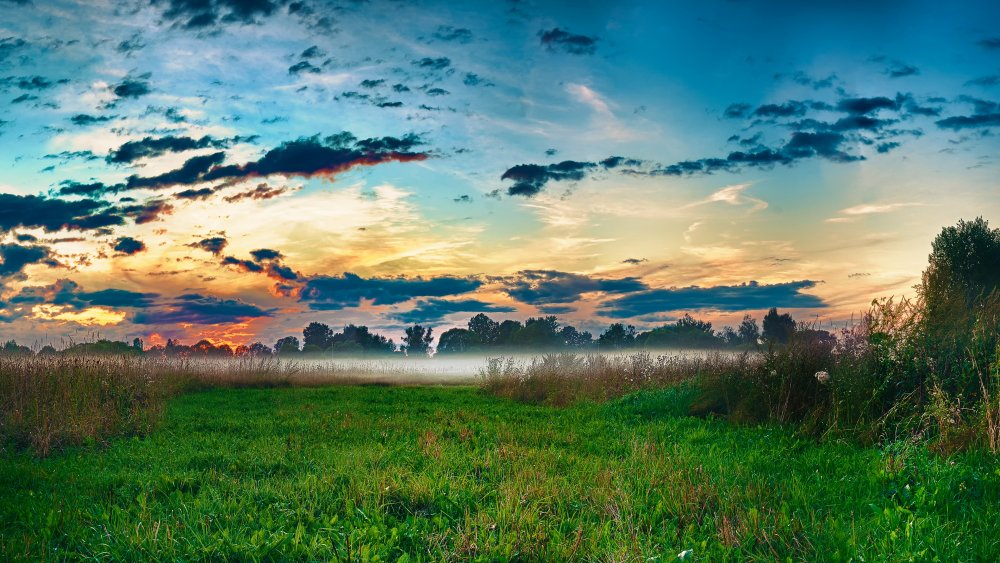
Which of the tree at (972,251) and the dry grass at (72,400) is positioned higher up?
the tree at (972,251)

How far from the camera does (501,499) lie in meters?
6.30

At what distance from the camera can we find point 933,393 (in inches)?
335

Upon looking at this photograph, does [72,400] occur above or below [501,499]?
above

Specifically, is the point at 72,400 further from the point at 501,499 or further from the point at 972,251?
the point at 972,251

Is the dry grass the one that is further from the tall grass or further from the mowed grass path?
the tall grass

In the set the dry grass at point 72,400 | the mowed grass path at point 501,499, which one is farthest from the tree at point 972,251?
the dry grass at point 72,400

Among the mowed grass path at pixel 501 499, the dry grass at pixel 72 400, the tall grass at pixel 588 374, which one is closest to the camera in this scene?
the mowed grass path at pixel 501 499

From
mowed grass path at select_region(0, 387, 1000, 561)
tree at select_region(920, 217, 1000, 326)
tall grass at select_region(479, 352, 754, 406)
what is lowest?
mowed grass path at select_region(0, 387, 1000, 561)

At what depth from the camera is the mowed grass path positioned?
5086 millimetres

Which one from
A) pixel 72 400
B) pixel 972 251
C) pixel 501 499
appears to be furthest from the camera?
pixel 972 251

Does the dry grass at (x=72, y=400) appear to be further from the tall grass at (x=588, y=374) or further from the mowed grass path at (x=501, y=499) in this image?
the tall grass at (x=588, y=374)

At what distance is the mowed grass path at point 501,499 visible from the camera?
200 inches

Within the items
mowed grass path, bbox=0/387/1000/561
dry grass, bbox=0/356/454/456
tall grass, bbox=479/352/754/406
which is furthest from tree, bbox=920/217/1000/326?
dry grass, bbox=0/356/454/456

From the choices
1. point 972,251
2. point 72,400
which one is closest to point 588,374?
point 72,400
